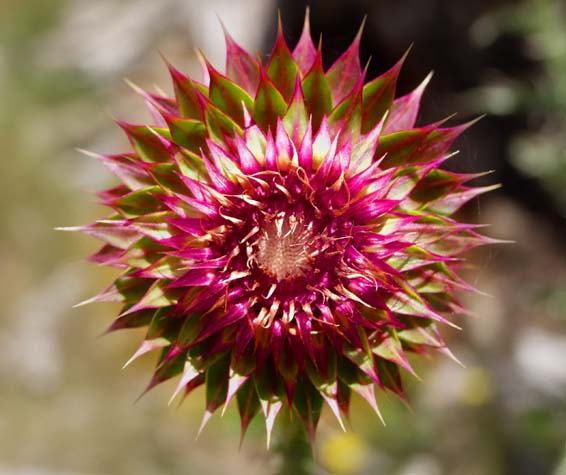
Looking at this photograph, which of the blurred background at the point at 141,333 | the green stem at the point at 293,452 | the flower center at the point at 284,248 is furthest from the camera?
the blurred background at the point at 141,333

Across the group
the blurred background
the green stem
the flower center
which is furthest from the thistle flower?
the blurred background

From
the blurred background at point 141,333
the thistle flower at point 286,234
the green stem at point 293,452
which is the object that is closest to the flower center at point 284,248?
the thistle flower at point 286,234

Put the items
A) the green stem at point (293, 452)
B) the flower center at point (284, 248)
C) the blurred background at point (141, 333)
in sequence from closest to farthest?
the flower center at point (284, 248), the green stem at point (293, 452), the blurred background at point (141, 333)

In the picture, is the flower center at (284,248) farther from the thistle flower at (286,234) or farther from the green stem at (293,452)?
the green stem at (293,452)

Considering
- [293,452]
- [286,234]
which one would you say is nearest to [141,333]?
[293,452]

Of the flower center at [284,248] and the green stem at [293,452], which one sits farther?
the green stem at [293,452]

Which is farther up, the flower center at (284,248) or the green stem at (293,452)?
the flower center at (284,248)

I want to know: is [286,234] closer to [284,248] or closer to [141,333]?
[284,248]
